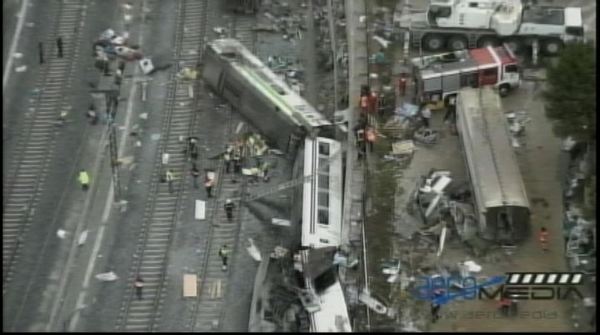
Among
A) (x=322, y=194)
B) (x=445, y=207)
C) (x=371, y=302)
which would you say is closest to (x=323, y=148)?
(x=322, y=194)

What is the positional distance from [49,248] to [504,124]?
15667 millimetres

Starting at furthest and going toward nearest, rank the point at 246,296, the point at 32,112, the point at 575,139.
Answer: the point at 32,112
the point at 575,139
the point at 246,296

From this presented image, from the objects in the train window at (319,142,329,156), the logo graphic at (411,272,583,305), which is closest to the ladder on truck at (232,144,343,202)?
the train window at (319,142,329,156)

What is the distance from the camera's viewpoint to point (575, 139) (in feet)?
148

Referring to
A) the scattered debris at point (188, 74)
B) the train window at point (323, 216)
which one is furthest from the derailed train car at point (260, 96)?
the train window at point (323, 216)

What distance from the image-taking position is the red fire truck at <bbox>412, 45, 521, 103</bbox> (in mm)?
49281

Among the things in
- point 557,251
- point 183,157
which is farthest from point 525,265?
point 183,157

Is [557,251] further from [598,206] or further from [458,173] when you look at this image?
[458,173]

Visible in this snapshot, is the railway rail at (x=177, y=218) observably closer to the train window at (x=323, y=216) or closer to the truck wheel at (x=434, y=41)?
the train window at (x=323, y=216)

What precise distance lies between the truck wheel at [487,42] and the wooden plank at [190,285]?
16614 mm

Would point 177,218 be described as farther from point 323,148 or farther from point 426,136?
point 426,136

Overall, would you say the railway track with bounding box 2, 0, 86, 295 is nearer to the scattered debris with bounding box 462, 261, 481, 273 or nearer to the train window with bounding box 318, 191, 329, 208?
the train window with bounding box 318, 191, 329, 208

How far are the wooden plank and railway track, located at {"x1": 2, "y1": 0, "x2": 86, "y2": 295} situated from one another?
5.54m

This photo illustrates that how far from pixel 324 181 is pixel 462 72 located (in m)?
7.96
